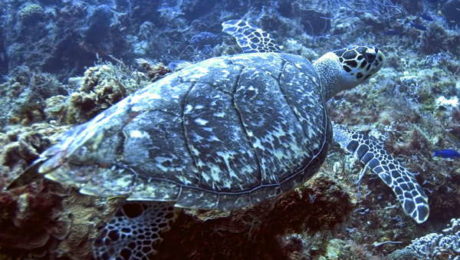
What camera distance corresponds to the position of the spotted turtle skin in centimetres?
181

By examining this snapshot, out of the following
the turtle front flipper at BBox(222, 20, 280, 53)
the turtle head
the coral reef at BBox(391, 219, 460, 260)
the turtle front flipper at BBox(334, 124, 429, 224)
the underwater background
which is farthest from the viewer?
the turtle front flipper at BBox(222, 20, 280, 53)

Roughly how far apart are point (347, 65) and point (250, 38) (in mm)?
1565

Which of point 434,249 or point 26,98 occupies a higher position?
point 26,98

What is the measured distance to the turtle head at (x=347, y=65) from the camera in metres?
3.95

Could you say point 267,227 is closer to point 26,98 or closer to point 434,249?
point 434,249

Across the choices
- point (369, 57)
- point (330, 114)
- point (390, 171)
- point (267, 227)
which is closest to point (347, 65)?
point (369, 57)

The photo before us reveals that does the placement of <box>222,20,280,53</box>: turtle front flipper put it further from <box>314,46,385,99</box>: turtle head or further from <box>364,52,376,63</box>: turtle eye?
<box>364,52,376,63</box>: turtle eye

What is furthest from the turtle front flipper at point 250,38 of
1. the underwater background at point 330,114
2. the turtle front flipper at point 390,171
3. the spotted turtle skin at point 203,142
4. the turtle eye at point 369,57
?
the spotted turtle skin at point 203,142

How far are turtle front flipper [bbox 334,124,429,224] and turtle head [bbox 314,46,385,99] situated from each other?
2.03 ft

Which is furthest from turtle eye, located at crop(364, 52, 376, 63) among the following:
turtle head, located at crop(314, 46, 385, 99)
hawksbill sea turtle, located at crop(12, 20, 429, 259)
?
hawksbill sea turtle, located at crop(12, 20, 429, 259)

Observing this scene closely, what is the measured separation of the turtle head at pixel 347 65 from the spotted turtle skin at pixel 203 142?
1.33 meters

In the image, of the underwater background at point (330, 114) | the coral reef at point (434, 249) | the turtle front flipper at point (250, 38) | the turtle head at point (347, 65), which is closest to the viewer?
the underwater background at point (330, 114)

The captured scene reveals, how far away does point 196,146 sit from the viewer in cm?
201

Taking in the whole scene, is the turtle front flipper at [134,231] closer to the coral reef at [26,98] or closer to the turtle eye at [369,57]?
the coral reef at [26,98]
